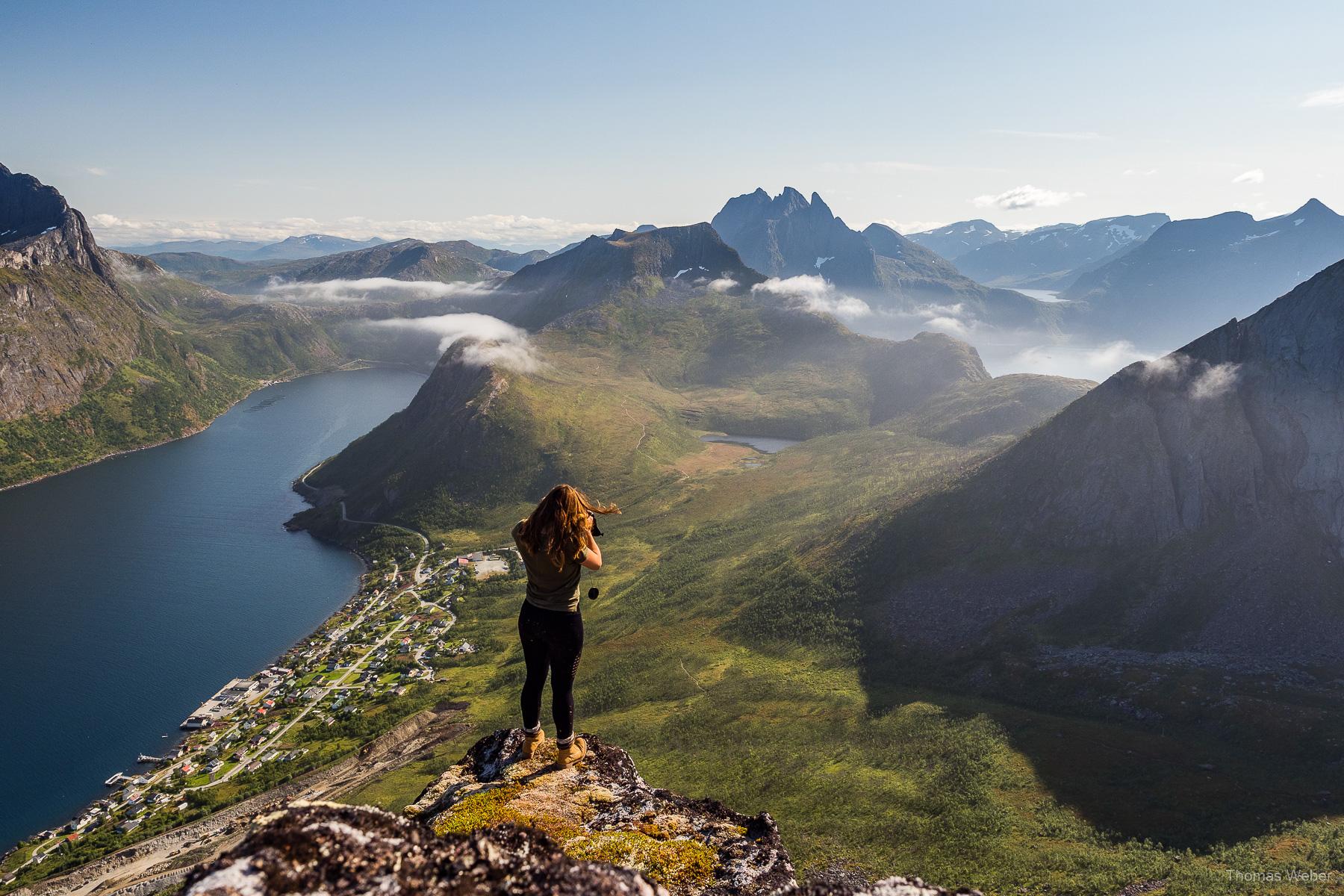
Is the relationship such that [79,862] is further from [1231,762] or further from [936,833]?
[1231,762]

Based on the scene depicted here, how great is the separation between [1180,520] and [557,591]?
3869 inches

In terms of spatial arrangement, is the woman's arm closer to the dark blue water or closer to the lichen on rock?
the lichen on rock

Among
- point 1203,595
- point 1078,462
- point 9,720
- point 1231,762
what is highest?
point 1078,462

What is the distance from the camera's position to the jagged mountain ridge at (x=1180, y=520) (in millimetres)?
76125

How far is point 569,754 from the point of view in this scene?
1634 cm

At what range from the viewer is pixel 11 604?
144 m

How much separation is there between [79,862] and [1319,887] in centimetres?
10857

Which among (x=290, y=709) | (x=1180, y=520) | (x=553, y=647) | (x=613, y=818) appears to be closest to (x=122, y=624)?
(x=290, y=709)

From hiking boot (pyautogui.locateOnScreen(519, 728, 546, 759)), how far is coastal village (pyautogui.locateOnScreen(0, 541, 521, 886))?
296 ft

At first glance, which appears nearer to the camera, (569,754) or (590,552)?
(590,552)

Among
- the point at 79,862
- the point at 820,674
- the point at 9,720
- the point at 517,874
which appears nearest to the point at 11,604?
the point at 9,720

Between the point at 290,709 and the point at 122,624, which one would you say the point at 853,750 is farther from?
the point at 122,624

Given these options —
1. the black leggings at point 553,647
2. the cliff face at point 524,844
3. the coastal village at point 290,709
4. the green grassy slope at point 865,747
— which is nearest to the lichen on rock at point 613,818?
the cliff face at point 524,844

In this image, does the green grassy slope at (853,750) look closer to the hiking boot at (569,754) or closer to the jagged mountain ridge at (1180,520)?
the jagged mountain ridge at (1180,520)
